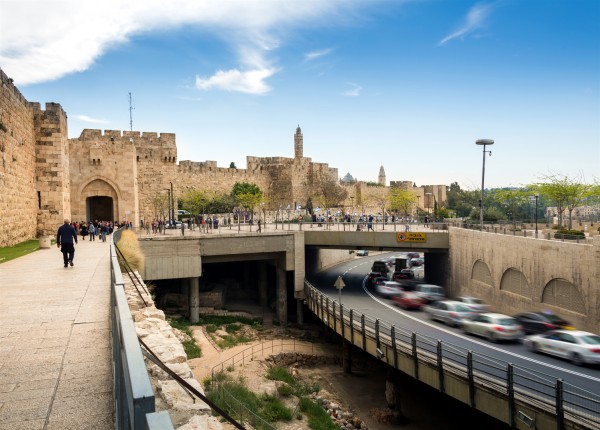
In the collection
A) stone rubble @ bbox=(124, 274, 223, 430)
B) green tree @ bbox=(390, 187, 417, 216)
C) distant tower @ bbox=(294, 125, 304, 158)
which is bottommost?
stone rubble @ bbox=(124, 274, 223, 430)

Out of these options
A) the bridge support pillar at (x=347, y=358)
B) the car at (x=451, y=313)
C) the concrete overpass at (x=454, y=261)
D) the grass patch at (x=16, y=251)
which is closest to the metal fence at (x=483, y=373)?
the bridge support pillar at (x=347, y=358)

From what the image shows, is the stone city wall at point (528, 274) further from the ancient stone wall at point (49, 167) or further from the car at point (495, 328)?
the ancient stone wall at point (49, 167)

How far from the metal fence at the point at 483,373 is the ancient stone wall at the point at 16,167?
13170 millimetres

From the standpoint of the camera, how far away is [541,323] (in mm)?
16203

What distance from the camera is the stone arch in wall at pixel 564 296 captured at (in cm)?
1794

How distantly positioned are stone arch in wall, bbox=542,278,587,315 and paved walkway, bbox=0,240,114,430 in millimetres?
16447

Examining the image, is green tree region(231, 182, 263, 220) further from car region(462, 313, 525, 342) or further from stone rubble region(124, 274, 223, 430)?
stone rubble region(124, 274, 223, 430)

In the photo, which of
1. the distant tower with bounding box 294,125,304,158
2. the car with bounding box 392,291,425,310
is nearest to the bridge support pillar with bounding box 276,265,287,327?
the car with bounding box 392,291,425,310

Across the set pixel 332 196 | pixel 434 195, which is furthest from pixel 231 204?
pixel 434 195

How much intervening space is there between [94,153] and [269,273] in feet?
46.8

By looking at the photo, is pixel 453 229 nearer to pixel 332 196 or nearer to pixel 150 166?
pixel 150 166

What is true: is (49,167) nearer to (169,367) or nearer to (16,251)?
(16,251)

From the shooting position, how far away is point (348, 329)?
64.2ft

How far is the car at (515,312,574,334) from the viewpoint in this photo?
1617 cm
